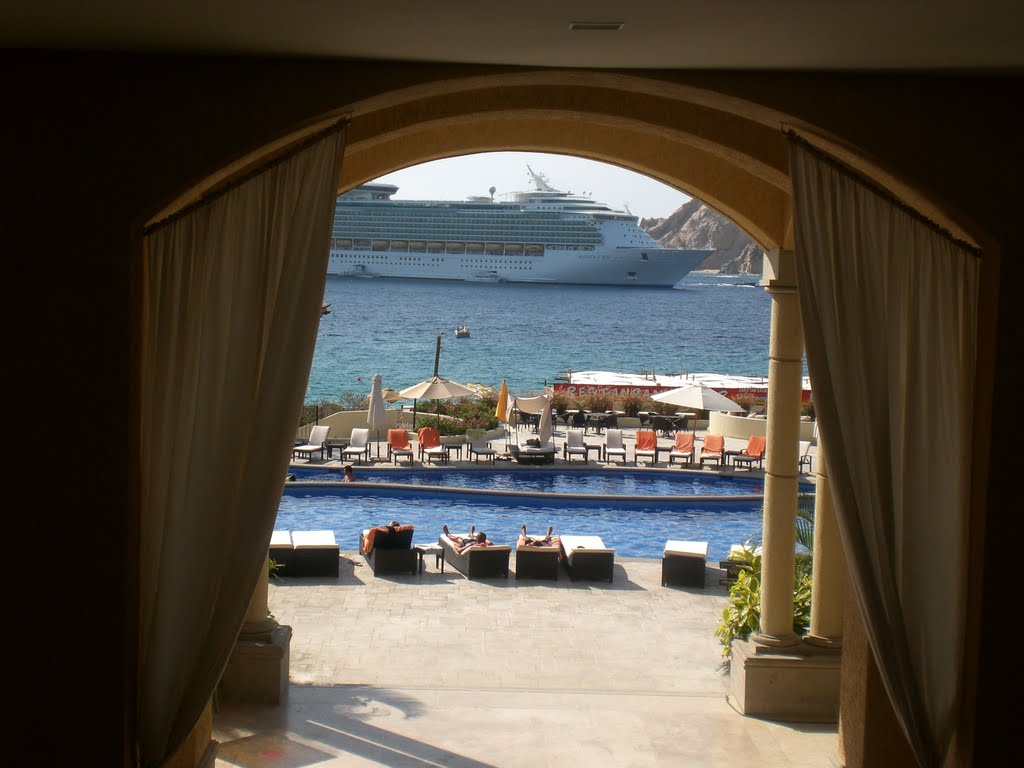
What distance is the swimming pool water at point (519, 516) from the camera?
1538 cm

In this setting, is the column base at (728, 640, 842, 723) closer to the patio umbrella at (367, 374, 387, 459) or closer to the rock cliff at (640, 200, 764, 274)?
the patio umbrella at (367, 374, 387, 459)

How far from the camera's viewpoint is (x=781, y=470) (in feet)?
23.7

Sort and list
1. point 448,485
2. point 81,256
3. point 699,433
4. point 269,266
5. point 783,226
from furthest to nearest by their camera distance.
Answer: point 699,433, point 448,485, point 783,226, point 269,266, point 81,256

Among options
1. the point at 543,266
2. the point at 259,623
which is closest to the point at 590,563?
the point at 259,623

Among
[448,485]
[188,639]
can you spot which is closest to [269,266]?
[188,639]

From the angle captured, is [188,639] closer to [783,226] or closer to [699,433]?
[783,226]

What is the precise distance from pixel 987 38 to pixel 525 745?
4.48 metres

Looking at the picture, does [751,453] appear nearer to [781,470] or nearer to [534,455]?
[534,455]

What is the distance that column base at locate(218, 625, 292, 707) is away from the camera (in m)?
7.04

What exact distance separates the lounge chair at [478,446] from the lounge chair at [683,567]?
24.3ft

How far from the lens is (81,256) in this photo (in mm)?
3941

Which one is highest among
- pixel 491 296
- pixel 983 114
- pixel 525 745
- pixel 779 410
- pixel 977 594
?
pixel 491 296

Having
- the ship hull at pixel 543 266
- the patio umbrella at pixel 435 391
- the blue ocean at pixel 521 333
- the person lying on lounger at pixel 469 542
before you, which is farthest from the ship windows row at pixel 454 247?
the person lying on lounger at pixel 469 542

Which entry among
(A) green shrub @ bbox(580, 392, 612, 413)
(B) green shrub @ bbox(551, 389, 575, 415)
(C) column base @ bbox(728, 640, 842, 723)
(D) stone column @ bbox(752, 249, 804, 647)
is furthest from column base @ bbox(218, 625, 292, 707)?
(A) green shrub @ bbox(580, 392, 612, 413)
